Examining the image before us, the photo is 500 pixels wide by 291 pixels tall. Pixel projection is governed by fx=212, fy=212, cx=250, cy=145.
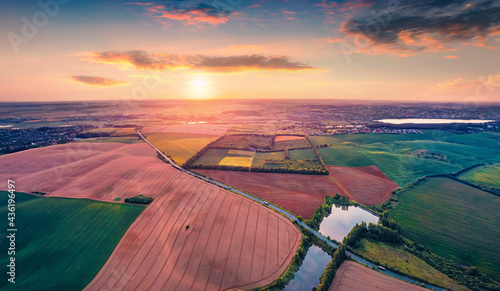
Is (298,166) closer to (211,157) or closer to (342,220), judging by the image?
(342,220)

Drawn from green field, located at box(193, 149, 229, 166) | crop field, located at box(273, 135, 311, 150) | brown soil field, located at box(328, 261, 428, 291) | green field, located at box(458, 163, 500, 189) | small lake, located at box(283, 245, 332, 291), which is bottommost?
small lake, located at box(283, 245, 332, 291)

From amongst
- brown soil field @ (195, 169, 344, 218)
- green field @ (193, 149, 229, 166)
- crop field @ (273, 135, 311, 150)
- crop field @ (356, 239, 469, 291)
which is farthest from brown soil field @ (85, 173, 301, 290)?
crop field @ (273, 135, 311, 150)

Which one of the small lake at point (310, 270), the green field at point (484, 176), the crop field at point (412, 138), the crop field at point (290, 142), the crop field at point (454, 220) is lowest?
the small lake at point (310, 270)

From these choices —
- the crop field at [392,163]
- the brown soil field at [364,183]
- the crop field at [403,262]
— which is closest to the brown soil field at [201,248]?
the crop field at [403,262]

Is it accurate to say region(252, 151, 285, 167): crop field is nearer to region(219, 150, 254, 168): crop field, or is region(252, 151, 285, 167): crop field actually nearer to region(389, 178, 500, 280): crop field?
region(219, 150, 254, 168): crop field

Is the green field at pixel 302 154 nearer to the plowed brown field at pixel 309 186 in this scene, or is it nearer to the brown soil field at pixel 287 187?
the plowed brown field at pixel 309 186

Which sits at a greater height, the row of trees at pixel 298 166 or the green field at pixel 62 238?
the row of trees at pixel 298 166

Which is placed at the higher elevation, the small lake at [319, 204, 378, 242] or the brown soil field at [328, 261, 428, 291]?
the small lake at [319, 204, 378, 242]
